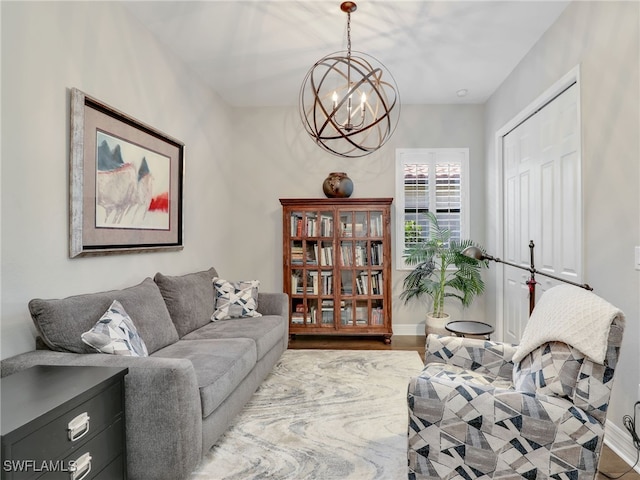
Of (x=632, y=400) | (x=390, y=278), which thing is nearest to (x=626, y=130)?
(x=632, y=400)

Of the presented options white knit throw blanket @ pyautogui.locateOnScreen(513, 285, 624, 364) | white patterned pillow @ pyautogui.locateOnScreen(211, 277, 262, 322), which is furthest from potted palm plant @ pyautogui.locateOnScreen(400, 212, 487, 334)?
white knit throw blanket @ pyautogui.locateOnScreen(513, 285, 624, 364)

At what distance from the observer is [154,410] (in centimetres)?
169

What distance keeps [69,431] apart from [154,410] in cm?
40

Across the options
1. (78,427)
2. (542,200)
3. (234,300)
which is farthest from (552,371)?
(234,300)

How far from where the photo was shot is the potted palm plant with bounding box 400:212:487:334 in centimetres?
427

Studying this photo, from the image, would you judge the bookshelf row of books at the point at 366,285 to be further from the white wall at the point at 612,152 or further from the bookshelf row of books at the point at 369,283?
the white wall at the point at 612,152

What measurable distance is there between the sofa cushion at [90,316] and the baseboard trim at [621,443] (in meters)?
2.57

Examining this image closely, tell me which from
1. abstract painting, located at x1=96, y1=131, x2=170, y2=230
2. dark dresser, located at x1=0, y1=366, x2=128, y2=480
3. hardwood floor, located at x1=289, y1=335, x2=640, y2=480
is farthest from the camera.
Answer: hardwood floor, located at x1=289, y1=335, x2=640, y2=480

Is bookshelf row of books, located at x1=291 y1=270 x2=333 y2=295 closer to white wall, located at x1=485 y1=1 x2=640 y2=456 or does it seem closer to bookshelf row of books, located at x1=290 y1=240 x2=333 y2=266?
bookshelf row of books, located at x1=290 y1=240 x2=333 y2=266

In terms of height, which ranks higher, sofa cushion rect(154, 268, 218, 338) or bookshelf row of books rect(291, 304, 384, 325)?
sofa cushion rect(154, 268, 218, 338)

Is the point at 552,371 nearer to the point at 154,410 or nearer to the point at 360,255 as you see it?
the point at 154,410

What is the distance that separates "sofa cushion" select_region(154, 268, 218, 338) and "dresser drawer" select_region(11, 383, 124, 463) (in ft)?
4.12

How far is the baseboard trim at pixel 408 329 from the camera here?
15.3 ft

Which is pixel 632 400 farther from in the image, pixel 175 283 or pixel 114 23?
pixel 114 23
